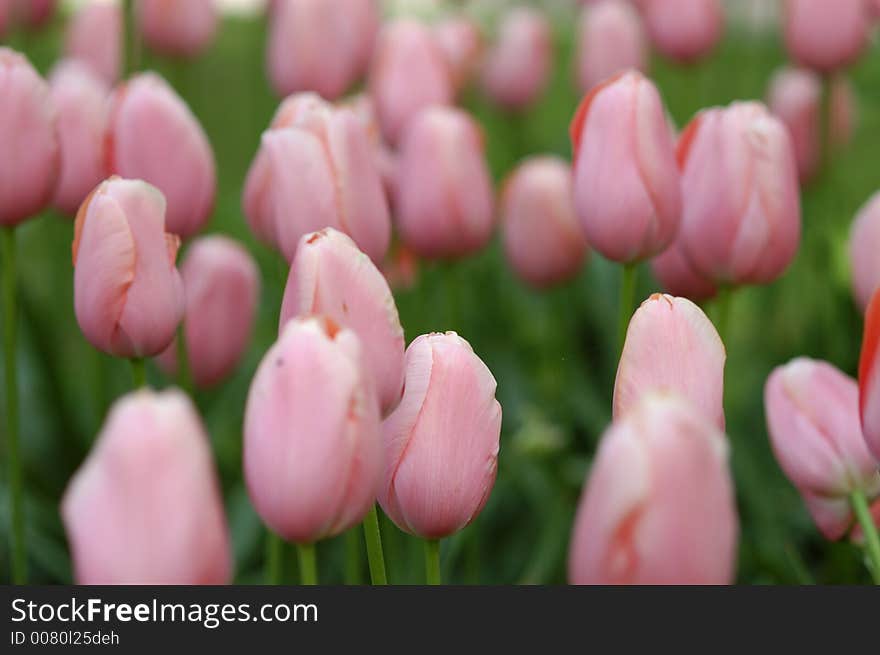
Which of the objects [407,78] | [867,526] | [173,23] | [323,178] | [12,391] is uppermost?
[173,23]

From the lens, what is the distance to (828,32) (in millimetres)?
1322

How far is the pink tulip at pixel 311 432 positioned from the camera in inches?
18.7

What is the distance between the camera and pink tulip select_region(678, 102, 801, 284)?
0.86 m

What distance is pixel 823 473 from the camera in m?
0.71

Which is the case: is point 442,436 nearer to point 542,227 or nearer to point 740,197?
point 740,197

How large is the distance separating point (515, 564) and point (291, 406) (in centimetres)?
81

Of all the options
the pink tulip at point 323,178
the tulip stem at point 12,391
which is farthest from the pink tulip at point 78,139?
the pink tulip at point 323,178

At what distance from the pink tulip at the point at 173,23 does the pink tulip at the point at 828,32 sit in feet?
2.19

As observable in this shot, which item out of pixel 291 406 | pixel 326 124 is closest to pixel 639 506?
pixel 291 406

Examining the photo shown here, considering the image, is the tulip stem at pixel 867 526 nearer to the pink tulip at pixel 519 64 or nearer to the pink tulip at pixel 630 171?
the pink tulip at pixel 630 171

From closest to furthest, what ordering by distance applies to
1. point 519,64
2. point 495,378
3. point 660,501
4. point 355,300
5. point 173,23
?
point 660,501
point 355,300
point 495,378
point 173,23
point 519,64

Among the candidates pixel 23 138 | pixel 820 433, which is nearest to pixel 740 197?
pixel 820 433

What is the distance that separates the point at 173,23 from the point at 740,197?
862 millimetres

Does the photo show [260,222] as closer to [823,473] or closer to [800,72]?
[823,473]
